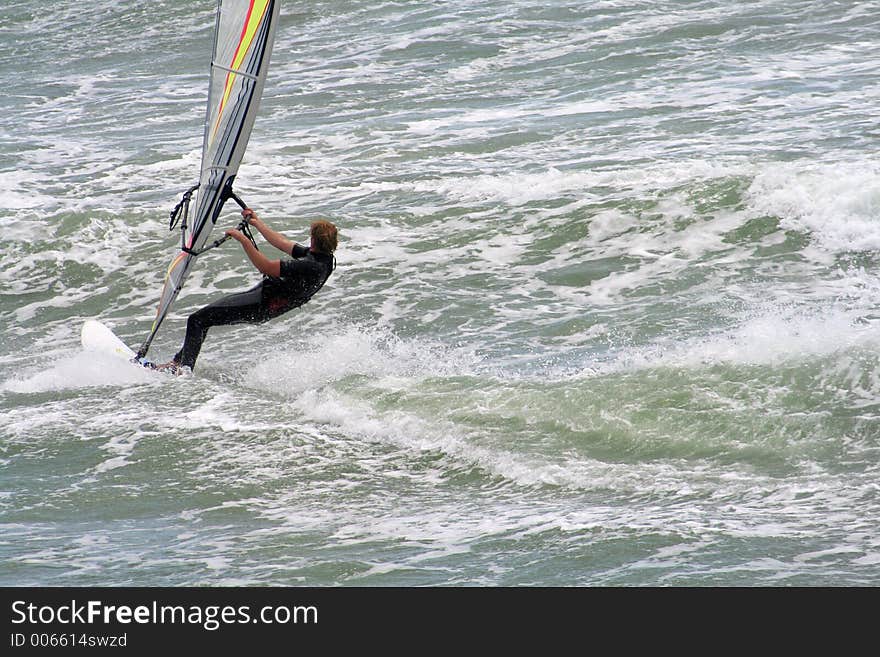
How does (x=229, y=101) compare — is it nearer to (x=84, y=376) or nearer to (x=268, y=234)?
(x=268, y=234)

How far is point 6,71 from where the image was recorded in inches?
736

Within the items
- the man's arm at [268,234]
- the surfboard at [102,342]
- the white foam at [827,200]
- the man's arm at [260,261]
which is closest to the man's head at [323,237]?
the man's arm at [268,234]

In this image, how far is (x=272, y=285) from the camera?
825 centimetres

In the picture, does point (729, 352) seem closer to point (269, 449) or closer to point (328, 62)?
point (269, 449)

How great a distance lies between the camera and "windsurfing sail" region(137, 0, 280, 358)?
7.36 meters

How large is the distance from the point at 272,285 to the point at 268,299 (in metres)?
0.13

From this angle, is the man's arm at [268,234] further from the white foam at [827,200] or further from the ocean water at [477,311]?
the white foam at [827,200]

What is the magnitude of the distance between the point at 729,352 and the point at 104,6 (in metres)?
17.1

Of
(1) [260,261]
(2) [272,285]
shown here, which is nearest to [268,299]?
(2) [272,285]

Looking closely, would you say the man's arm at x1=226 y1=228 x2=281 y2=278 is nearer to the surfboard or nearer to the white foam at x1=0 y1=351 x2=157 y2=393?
the white foam at x1=0 y1=351 x2=157 y2=393

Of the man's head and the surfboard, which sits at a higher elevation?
the man's head

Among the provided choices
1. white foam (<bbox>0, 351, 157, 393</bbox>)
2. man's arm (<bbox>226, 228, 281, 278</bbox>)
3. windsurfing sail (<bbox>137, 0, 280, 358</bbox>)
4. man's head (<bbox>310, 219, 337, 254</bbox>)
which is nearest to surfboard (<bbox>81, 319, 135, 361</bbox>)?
white foam (<bbox>0, 351, 157, 393</bbox>)

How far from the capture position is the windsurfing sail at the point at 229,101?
736 centimetres
